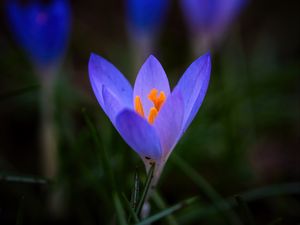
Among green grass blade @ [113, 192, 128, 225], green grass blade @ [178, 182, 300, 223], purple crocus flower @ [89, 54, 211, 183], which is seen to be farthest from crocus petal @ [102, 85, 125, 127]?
green grass blade @ [178, 182, 300, 223]

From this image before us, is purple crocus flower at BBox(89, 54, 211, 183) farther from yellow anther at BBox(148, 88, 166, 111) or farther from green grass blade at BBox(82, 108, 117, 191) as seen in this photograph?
green grass blade at BBox(82, 108, 117, 191)

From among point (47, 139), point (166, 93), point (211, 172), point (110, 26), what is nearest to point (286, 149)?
point (211, 172)

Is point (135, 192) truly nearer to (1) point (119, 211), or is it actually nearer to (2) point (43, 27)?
(1) point (119, 211)

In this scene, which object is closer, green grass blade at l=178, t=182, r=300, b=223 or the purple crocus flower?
the purple crocus flower

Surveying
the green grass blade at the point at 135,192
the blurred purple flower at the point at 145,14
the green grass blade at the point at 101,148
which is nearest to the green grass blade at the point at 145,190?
the green grass blade at the point at 135,192

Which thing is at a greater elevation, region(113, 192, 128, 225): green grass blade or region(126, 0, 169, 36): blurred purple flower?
region(126, 0, 169, 36): blurred purple flower

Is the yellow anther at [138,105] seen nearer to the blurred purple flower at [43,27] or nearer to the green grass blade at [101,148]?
the green grass blade at [101,148]

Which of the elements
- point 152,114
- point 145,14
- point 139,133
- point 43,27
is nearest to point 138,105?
point 152,114
